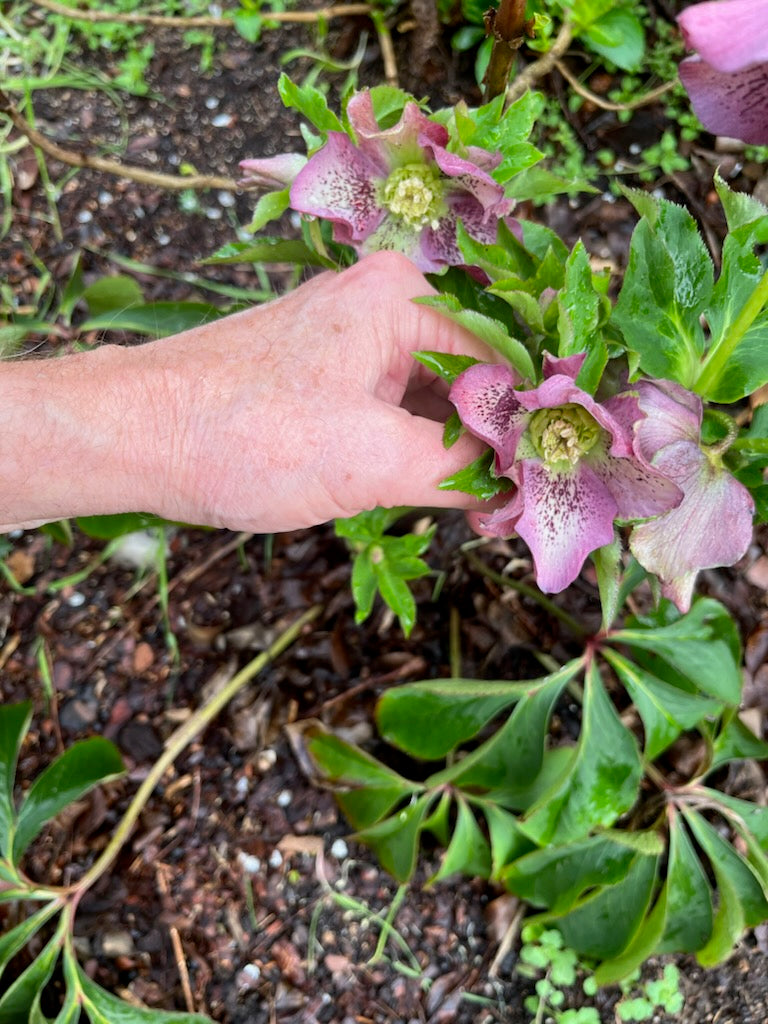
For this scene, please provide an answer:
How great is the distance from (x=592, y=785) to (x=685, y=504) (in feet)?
1.60

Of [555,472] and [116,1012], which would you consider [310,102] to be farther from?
[116,1012]

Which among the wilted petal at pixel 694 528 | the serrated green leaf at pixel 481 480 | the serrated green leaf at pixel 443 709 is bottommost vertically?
the serrated green leaf at pixel 443 709

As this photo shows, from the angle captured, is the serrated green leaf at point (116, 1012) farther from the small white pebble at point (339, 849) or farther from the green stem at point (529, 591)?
the green stem at point (529, 591)

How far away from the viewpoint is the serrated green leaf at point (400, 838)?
44.0 inches

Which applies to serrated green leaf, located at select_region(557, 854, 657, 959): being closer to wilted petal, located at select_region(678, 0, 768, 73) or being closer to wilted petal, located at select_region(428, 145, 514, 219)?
wilted petal, located at select_region(428, 145, 514, 219)

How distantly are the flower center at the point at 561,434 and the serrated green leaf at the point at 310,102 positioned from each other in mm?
331

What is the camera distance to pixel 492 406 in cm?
69

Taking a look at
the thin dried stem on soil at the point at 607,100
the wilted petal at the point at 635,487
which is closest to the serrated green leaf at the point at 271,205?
the wilted petal at the point at 635,487

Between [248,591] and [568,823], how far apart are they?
0.63m

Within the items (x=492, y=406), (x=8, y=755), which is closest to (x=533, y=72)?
(x=492, y=406)

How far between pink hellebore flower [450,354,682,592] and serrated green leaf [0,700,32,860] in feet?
2.50

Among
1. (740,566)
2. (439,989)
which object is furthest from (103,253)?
(439,989)

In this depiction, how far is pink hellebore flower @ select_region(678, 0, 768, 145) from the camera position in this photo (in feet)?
1.42

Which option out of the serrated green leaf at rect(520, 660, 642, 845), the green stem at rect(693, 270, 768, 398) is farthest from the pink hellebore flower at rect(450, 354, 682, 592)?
the serrated green leaf at rect(520, 660, 642, 845)
